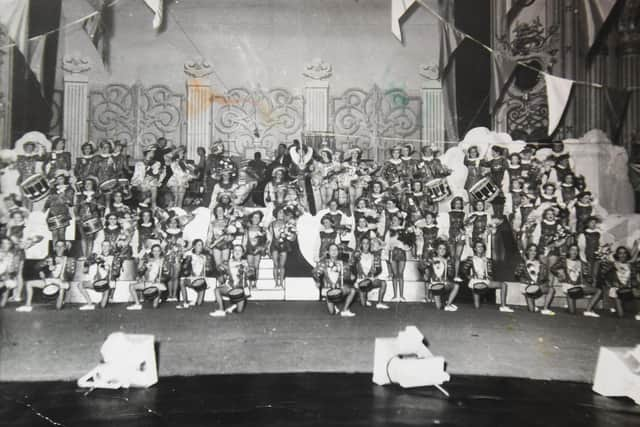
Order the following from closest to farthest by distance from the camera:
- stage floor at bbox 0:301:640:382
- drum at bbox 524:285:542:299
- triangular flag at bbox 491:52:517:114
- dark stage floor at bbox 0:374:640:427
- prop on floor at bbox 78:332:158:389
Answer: dark stage floor at bbox 0:374:640:427
prop on floor at bbox 78:332:158:389
stage floor at bbox 0:301:640:382
drum at bbox 524:285:542:299
triangular flag at bbox 491:52:517:114

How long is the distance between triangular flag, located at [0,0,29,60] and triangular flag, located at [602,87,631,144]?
5.24m

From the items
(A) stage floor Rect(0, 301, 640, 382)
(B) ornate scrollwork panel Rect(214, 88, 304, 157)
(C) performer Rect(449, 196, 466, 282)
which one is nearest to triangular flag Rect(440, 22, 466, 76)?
(C) performer Rect(449, 196, 466, 282)

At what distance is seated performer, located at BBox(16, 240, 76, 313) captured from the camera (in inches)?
167

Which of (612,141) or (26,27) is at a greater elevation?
(26,27)

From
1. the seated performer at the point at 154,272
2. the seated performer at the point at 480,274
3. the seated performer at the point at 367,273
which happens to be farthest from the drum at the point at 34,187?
the seated performer at the point at 480,274

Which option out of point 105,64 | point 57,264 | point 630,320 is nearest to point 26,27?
point 105,64

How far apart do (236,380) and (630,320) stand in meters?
3.52

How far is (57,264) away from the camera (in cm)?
426

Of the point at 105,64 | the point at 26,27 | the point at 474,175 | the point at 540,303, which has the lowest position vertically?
the point at 540,303

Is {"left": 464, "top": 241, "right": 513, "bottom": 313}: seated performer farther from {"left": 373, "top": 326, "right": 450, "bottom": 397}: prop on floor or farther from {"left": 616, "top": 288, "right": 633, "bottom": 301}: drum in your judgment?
{"left": 616, "top": 288, "right": 633, "bottom": 301}: drum

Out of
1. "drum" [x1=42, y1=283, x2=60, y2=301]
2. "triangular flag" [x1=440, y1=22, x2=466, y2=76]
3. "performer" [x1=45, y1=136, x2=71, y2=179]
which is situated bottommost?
"drum" [x1=42, y1=283, x2=60, y2=301]

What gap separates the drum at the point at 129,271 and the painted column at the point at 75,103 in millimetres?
1018

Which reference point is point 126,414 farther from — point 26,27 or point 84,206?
point 26,27

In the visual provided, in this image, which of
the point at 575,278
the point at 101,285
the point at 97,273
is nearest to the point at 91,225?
the point at 97,273
